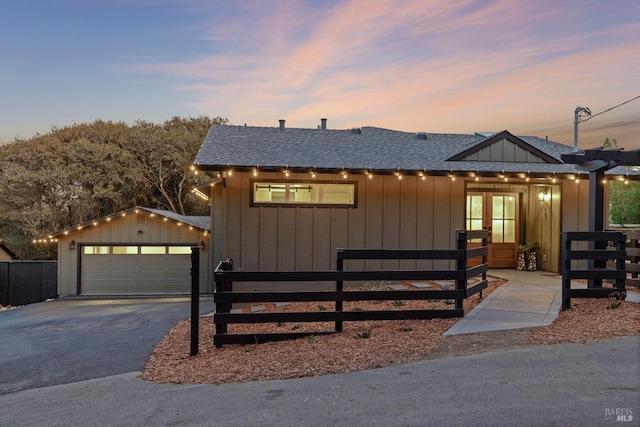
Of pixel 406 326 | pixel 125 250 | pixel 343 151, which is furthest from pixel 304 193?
pixel 125 250

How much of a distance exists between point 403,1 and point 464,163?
442 centimetres

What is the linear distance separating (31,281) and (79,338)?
40.4 ft

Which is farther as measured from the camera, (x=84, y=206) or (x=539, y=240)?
(x=84, y=206)

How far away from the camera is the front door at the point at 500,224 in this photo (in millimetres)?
11438

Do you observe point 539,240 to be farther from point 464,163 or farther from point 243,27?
point 243,27

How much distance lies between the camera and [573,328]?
17.8 feet

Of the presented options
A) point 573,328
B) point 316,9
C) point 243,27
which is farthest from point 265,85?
point 573,328

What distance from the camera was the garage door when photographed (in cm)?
1449

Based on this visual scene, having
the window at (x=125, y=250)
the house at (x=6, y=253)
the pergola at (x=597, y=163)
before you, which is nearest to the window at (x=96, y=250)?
the window at (x=125, y=250)

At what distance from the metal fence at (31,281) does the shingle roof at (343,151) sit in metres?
10.2

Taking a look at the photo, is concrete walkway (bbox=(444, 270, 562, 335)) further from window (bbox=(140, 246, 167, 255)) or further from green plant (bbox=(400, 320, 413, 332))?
window (bbox=(140, 246, 167, 255))

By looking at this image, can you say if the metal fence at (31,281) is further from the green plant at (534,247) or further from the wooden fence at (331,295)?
the green plant at (534,247)

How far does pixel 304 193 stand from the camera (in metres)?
10.5

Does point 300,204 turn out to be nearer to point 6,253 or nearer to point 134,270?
point 134,270
